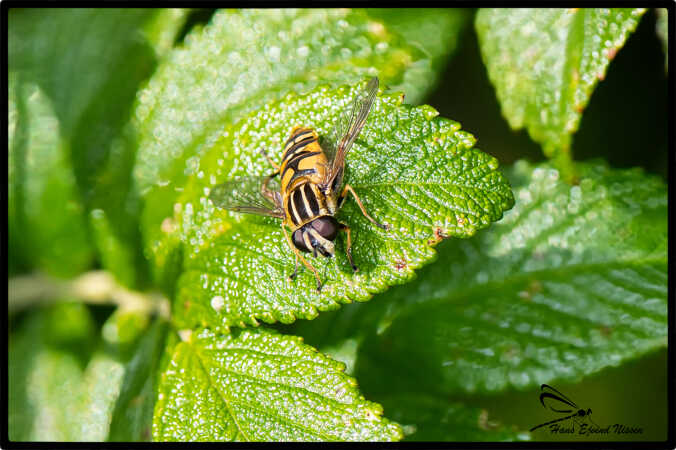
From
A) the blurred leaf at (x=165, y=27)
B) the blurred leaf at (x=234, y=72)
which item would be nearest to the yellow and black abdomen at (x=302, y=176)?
the blurred leaf at (x=234, y=72)

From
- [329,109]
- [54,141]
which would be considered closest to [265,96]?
[329,109]

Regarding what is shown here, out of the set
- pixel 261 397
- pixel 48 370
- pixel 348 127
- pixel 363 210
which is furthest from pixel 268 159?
pixel 48 370

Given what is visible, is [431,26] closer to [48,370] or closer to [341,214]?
[341,214]

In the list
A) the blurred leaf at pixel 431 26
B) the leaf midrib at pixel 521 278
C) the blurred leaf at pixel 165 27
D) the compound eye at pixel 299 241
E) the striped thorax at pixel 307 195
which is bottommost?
the leaf midrib at pixel 521 278

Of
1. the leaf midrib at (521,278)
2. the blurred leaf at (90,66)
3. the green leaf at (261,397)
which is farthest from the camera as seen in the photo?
the blurred leaf at (90,66)

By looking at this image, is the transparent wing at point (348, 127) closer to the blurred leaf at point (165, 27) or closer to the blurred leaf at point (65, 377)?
the blurred leaf at point (65, 377)
